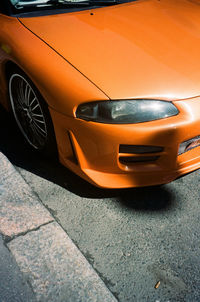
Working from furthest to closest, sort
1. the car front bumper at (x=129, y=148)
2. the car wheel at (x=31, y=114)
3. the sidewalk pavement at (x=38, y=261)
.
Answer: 1. the car wheel at (x=31, y=114)
2. the car front bumper at (x=129, y=148)
3. the sidewalk pavement at (x=38, y=261)

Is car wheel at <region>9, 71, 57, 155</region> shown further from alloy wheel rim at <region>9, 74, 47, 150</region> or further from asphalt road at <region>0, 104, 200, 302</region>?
asphalt road at <region>0, 104, 200, 302</region>

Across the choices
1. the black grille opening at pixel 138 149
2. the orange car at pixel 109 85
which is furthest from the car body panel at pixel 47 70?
the black grille opening at pixel 138 149

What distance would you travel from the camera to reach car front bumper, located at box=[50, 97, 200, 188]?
186 centimetres

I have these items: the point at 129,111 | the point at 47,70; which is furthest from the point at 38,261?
the point at 47,70

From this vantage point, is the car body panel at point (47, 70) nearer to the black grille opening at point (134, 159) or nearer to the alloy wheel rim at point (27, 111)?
the alloy wheel rim at point (27, 111)

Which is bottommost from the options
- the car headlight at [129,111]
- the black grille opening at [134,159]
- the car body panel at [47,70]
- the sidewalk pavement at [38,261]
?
the sidewalk pavement at [38,261]

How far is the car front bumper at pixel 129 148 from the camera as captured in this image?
1863mm

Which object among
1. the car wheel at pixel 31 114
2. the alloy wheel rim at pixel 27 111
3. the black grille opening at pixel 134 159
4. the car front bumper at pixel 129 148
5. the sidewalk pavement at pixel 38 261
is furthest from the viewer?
the alloy wheel rim at pixel 27 111

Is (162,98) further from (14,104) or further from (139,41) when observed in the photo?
(14,104)

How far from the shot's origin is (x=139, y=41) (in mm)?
2223

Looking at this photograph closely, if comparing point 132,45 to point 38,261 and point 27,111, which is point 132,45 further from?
point 38,261

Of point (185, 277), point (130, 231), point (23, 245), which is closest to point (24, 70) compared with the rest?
point (23, 245)

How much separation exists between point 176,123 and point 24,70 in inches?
41.4

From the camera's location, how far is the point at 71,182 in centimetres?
238
